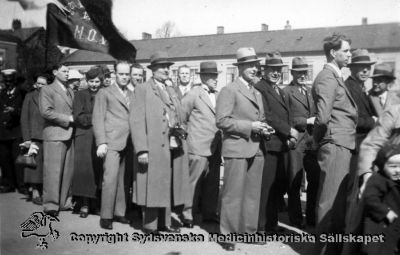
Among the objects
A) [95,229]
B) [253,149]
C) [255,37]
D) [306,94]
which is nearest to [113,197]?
[95,229]

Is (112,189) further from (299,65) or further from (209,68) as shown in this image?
(299,65)

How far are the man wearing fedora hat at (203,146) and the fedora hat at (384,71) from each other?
2265 mm

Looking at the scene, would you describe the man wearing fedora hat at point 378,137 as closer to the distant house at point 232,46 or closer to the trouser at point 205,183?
the trouser at point 205,183

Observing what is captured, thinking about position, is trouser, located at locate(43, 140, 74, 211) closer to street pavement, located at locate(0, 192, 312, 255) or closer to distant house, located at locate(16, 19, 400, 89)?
street pavement, located at locate(0, 192, 312, 255)

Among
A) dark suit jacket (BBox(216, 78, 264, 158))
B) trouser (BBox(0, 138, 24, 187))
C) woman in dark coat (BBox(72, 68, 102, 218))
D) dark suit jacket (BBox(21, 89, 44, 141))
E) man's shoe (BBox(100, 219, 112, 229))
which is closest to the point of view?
dark suit jacket (BBox(216, 78, 264, 158))

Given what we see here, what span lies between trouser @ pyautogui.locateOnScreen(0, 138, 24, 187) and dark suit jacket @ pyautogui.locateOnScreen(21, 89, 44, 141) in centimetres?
107

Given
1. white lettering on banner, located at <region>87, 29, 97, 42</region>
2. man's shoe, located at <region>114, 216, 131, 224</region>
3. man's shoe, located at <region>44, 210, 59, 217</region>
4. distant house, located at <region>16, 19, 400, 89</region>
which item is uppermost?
distant house, located at <region>16, 19, 400, 89</region>

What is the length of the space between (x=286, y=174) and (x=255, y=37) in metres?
43.2

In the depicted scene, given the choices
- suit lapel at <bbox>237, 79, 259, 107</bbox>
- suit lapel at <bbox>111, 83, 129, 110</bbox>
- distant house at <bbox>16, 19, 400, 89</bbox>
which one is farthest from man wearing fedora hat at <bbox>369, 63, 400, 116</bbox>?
distant house at <bbox>16, 19, 400, 89</bbox>

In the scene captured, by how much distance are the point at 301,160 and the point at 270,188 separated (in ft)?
2.97

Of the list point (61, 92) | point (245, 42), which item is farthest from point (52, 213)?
point (245, 42)

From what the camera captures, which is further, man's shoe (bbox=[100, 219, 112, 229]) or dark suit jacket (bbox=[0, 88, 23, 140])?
dark suit jacket (bbox=[0, 88, 23, 140])

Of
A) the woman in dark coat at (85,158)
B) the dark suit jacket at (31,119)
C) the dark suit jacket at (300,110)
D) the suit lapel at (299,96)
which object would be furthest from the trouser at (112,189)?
the suit lapel at (299,96)

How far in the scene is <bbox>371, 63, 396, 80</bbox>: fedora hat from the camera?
17.5 feet
